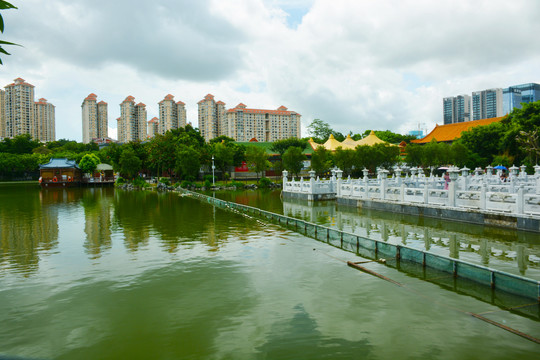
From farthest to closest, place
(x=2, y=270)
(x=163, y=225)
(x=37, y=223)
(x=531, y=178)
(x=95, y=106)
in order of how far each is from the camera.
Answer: (x=95, y=106) < (x=531, y=178) < (x=37, y=223) < (x=163, y=225) < (x=2, y=270)

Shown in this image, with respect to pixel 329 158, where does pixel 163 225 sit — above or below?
below

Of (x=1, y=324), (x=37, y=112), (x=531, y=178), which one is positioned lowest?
(x=1, y=324)

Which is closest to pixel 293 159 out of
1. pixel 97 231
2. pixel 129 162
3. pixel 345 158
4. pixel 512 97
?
pixel 345 158

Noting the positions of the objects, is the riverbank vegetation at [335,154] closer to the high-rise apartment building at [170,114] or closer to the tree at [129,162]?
the tree at [129,162]

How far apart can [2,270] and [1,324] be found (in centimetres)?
412

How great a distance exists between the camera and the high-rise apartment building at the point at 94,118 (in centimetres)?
12156

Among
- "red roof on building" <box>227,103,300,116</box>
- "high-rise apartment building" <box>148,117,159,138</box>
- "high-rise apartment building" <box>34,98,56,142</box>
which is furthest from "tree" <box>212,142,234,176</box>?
"high-rise apartment building" <box>34,98,56,142</box>

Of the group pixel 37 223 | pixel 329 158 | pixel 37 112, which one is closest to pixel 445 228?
pixel 37 223

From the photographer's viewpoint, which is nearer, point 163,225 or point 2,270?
point 2,270

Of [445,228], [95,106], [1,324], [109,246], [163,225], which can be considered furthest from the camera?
[95,106]

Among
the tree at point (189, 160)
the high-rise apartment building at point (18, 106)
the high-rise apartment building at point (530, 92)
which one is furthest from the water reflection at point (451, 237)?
the high-rise apartment building at point (18, 106)

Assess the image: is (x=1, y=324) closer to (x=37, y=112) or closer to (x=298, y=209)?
(x=298, y=209)

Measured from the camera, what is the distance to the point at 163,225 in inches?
674

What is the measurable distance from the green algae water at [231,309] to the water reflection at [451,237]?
2.77 metres
